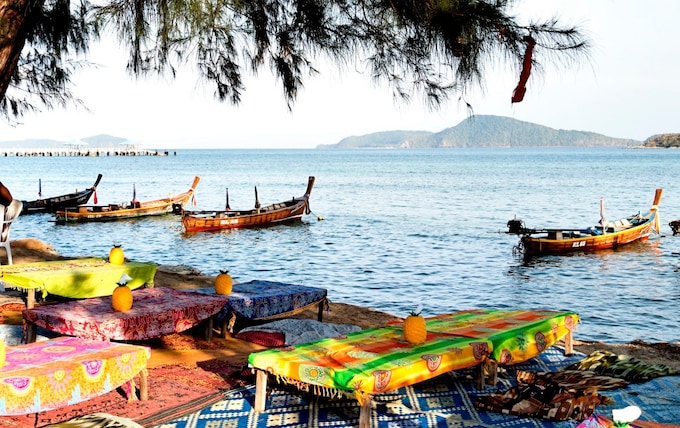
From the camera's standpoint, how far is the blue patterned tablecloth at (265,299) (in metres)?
7.28

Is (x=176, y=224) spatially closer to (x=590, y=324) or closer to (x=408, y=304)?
(x=408, y=304)

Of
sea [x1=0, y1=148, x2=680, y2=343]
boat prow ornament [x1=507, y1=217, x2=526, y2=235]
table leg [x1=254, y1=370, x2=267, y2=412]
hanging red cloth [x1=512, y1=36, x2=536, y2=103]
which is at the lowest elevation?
sea [x1=0, y1=148, x2=680, y2=343]

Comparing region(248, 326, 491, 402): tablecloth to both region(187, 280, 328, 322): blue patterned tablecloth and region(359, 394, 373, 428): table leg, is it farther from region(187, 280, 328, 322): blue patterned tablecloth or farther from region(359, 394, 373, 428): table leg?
region(187, 280, 328, 322): blue patterned tablecloth

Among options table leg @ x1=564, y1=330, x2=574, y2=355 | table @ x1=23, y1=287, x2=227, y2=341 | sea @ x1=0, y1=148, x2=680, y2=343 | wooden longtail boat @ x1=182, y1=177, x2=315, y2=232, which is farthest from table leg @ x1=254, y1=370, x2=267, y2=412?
wooden longtail boat @ x1=182, y1=177, x2=315, y2=232

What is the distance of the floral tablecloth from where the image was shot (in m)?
7.36

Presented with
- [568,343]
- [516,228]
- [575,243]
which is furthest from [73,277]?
[575,243]

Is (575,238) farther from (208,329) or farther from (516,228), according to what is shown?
(208,329)

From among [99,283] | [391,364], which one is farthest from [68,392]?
[99,283]

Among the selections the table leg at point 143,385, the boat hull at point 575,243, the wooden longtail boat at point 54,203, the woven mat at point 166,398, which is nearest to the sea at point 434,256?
the boat hull at point 575,243

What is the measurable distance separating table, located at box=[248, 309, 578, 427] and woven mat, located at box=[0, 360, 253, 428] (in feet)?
1.93

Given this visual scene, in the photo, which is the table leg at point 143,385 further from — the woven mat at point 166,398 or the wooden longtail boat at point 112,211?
the wooden longtail boat at point 112,211

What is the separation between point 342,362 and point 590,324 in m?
9.55

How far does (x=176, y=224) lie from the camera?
30.6m

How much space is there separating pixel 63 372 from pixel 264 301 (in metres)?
3.28
